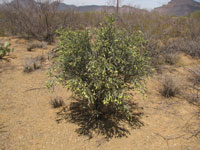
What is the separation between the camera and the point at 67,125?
3588 mm

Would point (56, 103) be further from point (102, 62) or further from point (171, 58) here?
point (171, 58)

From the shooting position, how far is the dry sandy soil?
122 inches

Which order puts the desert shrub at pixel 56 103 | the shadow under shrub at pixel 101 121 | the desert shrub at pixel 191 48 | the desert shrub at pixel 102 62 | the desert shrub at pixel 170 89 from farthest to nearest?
the desert shrub at pixel 191 48, the desert shrub at pixel 170 89, the desert shrub at pixel 56 103, the shadow under shrub at pixel 101 121, the desert shrub at pixel 102 62

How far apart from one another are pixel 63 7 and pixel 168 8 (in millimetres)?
7552

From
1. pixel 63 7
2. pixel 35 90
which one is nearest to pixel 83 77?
pixel 35 90

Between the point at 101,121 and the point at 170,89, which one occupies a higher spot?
the point at 170,89

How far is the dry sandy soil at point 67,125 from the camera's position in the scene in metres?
3.10

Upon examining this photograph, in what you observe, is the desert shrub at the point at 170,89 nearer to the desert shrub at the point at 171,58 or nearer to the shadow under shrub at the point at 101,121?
the shadow under shrub at the point at 101,121

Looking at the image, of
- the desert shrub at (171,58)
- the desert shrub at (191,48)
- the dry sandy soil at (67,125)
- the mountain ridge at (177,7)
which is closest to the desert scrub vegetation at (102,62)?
the dry sandy soil at (67,125)

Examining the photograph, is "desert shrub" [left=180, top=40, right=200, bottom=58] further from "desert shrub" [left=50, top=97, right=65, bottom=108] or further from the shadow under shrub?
"desert shrub" [left=50, top=97, right=65, bottom=108]

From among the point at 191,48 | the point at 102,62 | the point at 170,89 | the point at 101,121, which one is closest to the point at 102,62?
the point at 102,62

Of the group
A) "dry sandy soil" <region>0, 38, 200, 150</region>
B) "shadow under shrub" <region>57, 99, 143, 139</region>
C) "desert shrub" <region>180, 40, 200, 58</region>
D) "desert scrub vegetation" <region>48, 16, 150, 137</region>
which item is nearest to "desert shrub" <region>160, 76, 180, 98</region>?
"dry sandy soil" <region>0, 38, 200, 150</region>

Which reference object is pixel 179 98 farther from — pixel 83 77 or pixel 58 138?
pixel 58 138

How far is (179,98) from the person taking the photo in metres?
4.80
